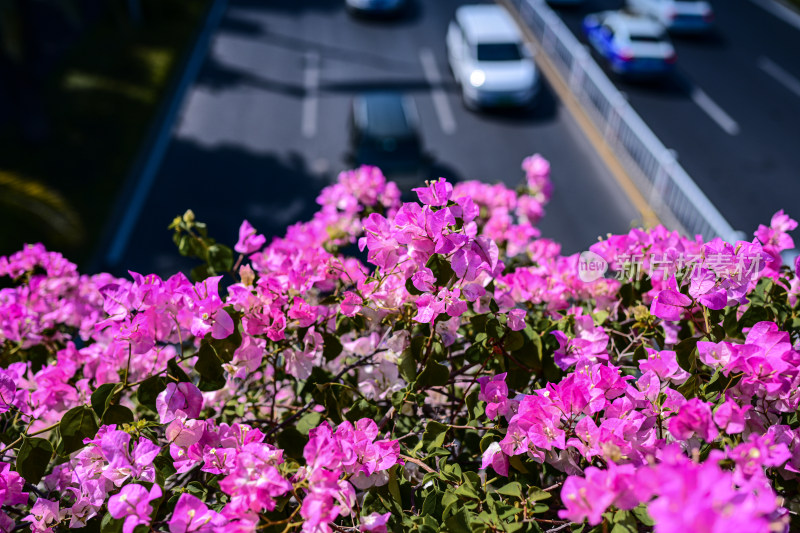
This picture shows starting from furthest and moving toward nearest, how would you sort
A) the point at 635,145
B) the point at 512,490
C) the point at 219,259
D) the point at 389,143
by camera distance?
the point at 635,145
the point at 389,143
the point at 219,259
the point at 512,490

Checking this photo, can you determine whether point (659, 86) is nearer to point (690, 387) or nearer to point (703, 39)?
point (703, 39)

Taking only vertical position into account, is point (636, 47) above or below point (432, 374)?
below

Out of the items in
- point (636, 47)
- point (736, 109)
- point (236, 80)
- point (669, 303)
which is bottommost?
point (236, 80)

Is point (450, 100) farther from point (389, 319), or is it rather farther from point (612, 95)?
point (389, 319)

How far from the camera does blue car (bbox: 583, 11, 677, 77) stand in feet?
46.9

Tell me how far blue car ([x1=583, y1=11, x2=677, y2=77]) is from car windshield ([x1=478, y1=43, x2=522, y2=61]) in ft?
7.98

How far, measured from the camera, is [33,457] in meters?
1.97

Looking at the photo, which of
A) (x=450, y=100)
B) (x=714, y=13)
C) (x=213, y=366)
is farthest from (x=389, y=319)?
(x=714, y=13)

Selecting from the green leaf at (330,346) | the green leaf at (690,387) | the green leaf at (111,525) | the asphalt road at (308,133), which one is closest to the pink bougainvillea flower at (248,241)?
the green leaf at (330,346)

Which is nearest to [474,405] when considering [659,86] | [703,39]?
[659,86]

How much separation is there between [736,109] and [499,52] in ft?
17.2

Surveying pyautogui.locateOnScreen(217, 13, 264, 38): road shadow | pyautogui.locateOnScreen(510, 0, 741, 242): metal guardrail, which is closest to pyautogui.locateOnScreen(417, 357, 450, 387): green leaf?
pyautogui.locateOnScreen(510, 0, 741, 242): metal guardrail

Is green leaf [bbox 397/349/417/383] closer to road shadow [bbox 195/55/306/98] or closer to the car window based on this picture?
road shadow [bbox 195/55/306/98]

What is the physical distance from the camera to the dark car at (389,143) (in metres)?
11.1
